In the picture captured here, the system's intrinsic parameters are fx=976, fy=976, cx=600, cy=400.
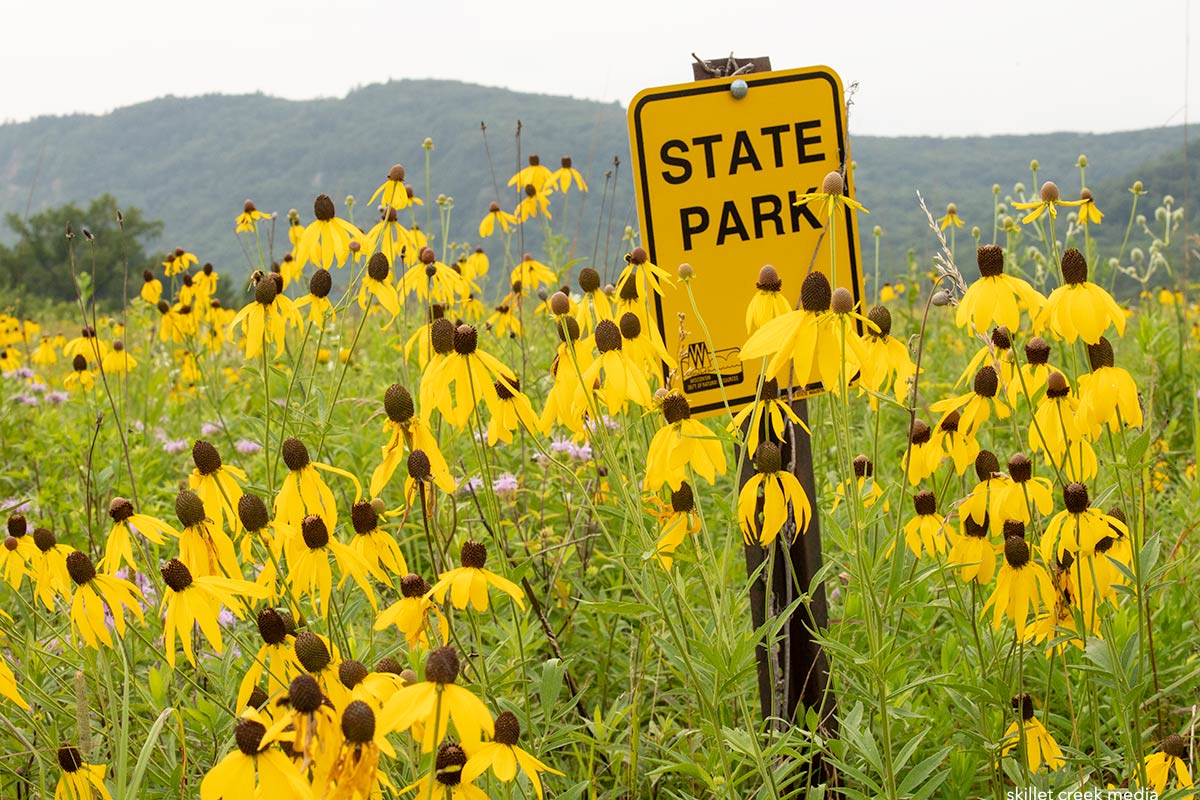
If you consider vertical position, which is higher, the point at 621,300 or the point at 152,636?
the point at 621,300

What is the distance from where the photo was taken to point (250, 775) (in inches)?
36.2

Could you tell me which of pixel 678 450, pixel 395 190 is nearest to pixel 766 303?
pixel 678 450

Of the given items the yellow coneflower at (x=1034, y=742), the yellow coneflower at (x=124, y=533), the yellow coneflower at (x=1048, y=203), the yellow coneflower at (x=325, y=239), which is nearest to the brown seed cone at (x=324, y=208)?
the yellow coneflower at (x=325, y=239)

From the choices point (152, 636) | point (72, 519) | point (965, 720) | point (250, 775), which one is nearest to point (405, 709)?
point (250, 775)

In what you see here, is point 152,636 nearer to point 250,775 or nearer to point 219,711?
point 219,711

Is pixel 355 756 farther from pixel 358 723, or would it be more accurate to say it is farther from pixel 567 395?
pixel 567 395

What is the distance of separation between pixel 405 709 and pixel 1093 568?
1.08 m

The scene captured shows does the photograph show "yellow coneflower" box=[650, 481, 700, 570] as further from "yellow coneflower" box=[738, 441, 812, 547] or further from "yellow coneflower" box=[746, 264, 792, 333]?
"yellow coneflower" box=[746, 264, 792, 333]

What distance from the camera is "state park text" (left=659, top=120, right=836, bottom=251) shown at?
1708 mm

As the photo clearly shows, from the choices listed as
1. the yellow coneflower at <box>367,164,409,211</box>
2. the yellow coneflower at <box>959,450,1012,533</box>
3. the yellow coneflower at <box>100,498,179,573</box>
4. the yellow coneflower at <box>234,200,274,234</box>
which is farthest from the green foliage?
the yellow coneflower at <box>959,450,1012,533</box>

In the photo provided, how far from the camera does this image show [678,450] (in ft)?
4.58

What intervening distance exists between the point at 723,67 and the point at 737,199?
0.83ft

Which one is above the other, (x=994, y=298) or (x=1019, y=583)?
(x=994, y=298)

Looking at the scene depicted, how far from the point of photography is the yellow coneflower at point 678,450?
1372mm
